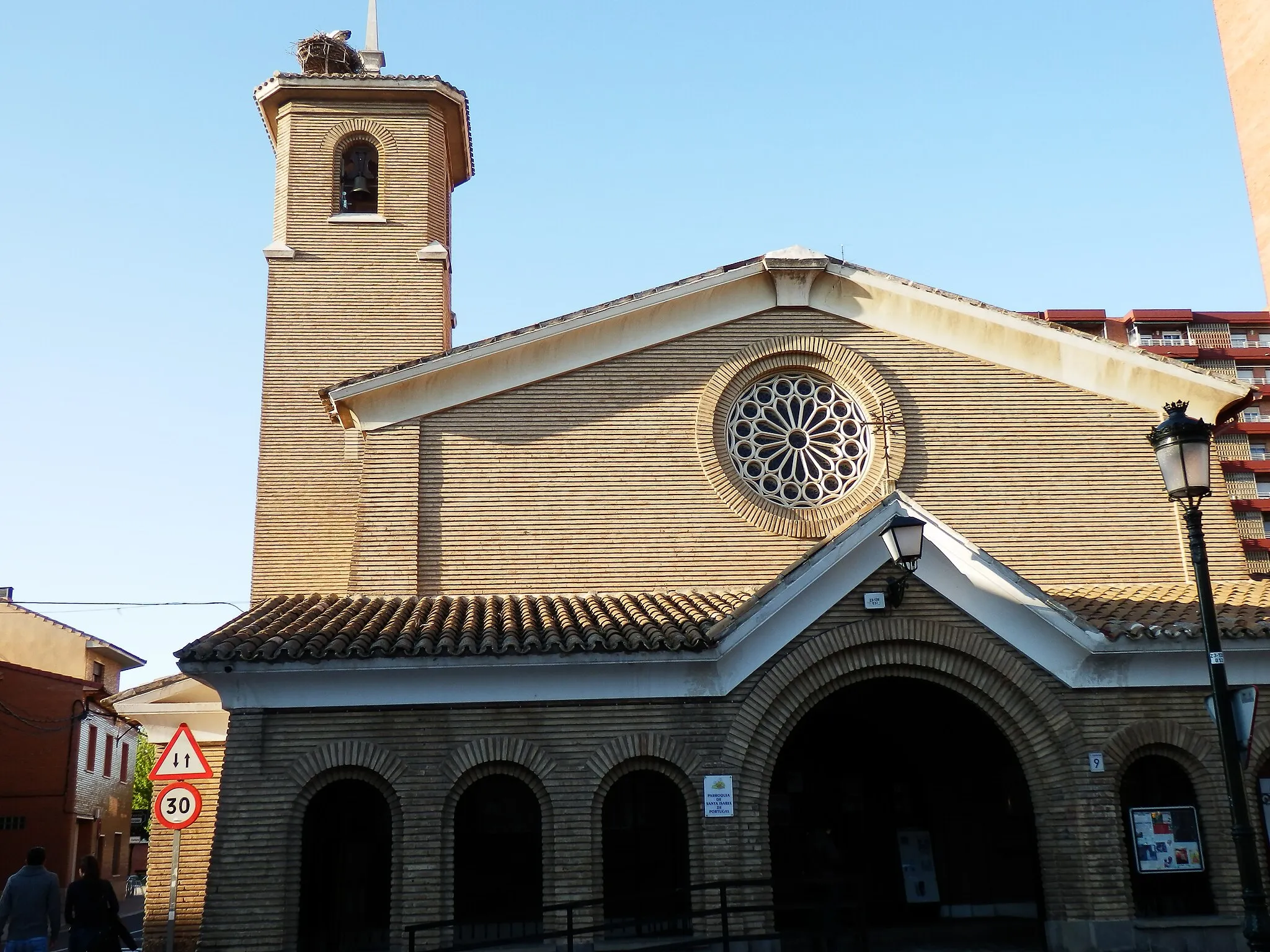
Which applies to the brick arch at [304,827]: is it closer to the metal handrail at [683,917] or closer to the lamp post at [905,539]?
the metal handrail at [683,917]

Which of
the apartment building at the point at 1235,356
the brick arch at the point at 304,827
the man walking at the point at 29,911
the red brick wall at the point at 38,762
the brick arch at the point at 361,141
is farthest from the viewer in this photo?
the apartment building at the point at 1235,356

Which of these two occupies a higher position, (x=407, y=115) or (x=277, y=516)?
(x=407, y=115)

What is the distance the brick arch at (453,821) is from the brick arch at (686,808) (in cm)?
45

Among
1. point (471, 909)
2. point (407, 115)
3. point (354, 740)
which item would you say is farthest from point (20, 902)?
point (407, 115)

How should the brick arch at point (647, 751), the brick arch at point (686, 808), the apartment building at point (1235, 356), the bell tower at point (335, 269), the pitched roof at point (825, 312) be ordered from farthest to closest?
the apartment building at point (1235, 356)
the bell tower at point (335, 269)
the pitched roof at point (825, 312)
the brick arch at point (647, 751)
the brick arch at point (686, 808)

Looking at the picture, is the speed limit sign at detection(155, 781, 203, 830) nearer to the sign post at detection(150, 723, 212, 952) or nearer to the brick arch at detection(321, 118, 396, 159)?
the sign post at detection(150, 723, 212, 952)

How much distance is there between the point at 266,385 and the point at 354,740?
849 centimetres

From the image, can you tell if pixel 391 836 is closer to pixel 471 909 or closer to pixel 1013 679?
pixel 471 909

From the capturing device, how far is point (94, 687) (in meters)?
36.3

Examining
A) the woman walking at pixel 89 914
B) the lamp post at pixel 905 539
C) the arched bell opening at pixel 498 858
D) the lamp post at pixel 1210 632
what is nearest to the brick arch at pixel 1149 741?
A: the lamp post at pixel 905 539

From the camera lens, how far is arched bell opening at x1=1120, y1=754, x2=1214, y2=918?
13.7 metres

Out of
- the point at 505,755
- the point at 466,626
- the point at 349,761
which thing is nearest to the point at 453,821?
the point at 505,755

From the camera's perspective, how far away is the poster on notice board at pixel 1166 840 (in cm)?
1367

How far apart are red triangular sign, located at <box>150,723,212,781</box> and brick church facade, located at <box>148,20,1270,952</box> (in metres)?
0.83
